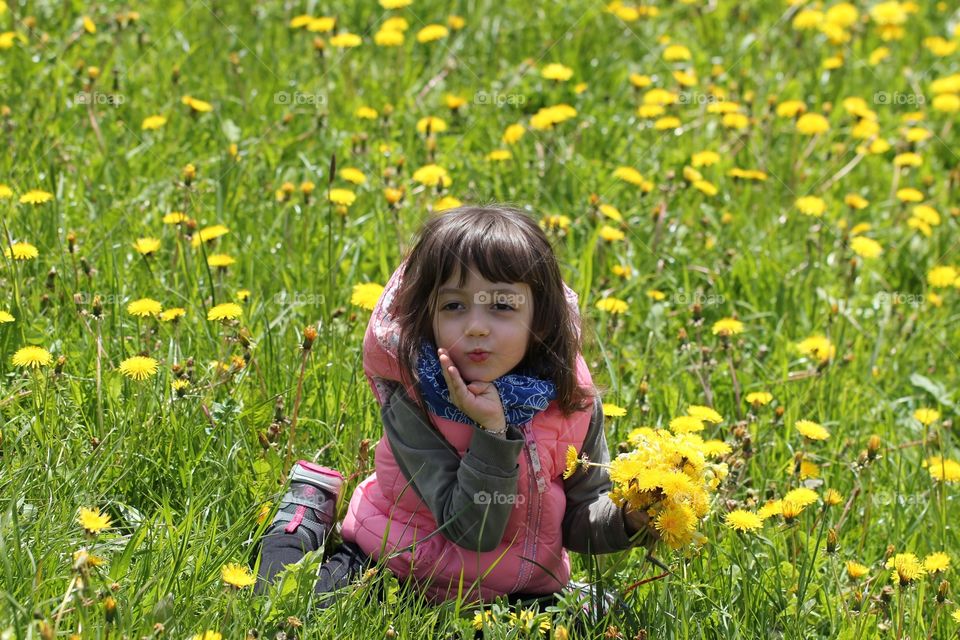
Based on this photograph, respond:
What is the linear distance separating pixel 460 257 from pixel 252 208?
148 cm

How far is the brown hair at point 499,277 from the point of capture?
210 centimetres

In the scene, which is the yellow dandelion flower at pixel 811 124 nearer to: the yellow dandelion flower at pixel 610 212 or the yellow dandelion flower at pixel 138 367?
the yellow dandelion flower at pixel 610 212

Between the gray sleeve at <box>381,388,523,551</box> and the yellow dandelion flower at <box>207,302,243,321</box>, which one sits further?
the yellow dandelion flower at <box>207,302,243,321</box>

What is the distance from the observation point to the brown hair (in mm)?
2098

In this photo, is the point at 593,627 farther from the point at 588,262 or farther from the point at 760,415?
the point at 588,262

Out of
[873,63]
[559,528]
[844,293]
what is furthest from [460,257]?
[873,63]

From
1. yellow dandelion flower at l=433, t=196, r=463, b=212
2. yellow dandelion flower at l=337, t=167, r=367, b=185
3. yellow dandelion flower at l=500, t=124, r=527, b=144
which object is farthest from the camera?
yellow dandelion flower at l=500, t=124, r=527, b=144

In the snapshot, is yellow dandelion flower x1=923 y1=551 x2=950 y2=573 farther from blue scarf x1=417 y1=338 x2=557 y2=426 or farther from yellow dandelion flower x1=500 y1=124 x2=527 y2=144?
yellow dandelion flower x1=500 y1=124 x2=527 y2=144

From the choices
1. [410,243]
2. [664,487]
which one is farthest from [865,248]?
[664,487]

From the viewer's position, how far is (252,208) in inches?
135

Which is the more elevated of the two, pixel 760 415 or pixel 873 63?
pixel 873 63

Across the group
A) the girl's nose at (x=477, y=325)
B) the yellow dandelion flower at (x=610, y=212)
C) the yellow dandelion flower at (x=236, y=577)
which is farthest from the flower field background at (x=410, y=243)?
the girl's nose at (x=477, y=325)

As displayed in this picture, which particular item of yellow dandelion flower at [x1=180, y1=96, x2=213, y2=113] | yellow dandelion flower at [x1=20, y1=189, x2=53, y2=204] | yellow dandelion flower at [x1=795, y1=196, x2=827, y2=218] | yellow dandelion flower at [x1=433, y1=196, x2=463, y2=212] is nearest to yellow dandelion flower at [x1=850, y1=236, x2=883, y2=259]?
yellow dandelion flower at [x1=795, y1=196, x2=827, y2=218]

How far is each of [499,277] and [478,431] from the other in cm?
26
